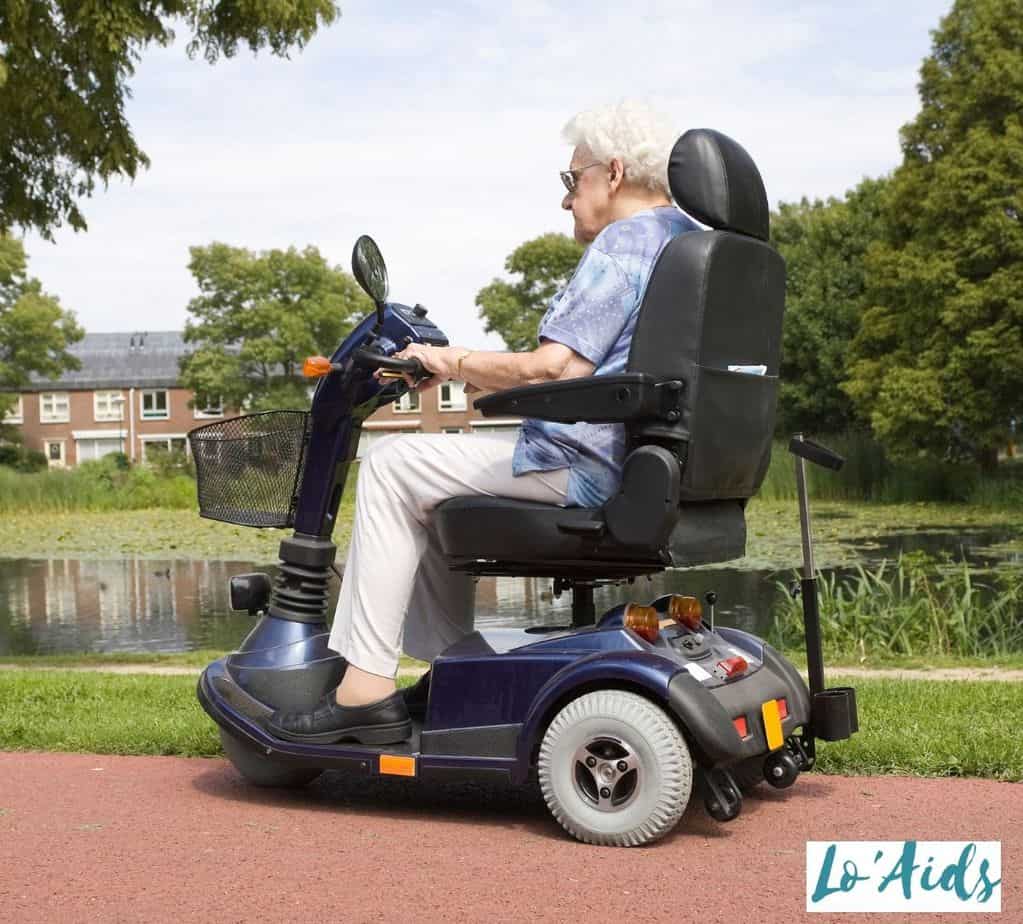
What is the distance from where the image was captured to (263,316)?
48.9 meters

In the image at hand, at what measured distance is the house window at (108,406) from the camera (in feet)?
232

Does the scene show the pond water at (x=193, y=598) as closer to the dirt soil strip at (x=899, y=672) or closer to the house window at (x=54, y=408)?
the dirt soil strip at (x=899, y=672)

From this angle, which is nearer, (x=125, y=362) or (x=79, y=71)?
(x=79, y=71)

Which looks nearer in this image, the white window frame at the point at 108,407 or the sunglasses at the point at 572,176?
the sunglasses at the point at 572,176

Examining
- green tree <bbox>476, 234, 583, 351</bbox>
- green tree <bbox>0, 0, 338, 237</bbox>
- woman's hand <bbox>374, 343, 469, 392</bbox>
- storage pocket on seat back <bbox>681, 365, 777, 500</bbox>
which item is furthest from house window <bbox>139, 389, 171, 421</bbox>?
storage pocket on seat back <bbox>681, 365, 777, 500</bbox>

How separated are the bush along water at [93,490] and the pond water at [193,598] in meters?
12.1

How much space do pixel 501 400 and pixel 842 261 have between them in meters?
32.5

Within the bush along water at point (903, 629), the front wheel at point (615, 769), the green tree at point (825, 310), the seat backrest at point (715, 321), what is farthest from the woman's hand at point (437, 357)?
the green tree at point (825, 310)

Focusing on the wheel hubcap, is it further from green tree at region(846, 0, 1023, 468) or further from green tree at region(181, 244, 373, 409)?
green tree at region(181, 244, 373, 409)

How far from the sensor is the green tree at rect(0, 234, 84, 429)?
4991 centimetres

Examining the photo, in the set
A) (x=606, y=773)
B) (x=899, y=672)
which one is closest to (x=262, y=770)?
(x=606, y=773)

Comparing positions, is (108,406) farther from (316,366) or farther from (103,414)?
(316,366)

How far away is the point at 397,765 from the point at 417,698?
372mm

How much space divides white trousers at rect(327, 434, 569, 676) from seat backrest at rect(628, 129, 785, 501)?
345 mm
